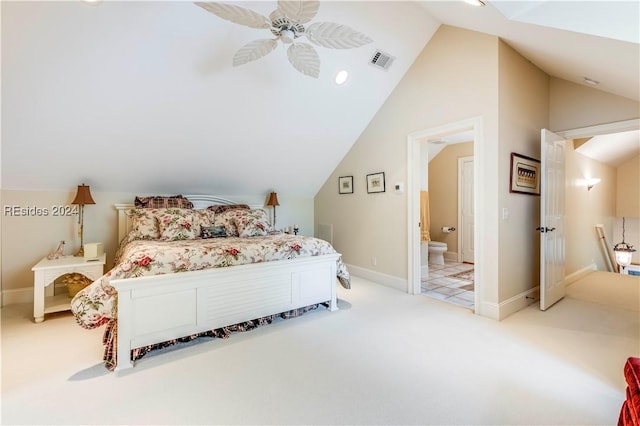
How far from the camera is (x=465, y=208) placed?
238 inches

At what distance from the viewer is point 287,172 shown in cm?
483

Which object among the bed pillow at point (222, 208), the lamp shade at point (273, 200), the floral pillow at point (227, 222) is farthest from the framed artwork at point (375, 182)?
the floral pillow at point (227, 222)

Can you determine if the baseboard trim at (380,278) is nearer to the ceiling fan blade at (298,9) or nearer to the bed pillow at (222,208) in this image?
the bed pillow at (222,208)

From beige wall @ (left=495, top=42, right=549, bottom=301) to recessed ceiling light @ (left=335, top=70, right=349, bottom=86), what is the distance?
166 cm

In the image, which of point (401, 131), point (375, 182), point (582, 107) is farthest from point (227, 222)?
point (582, 107)

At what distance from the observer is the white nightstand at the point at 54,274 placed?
284 cm

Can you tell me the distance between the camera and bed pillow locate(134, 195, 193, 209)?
3.88 m

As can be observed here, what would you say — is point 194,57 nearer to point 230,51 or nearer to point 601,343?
point 230,51

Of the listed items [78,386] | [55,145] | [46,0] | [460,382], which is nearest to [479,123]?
[460,382]

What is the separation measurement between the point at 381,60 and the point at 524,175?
85.8 inches

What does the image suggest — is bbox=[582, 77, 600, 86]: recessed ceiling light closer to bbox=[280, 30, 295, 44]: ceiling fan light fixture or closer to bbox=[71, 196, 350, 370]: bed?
bbox=[280, 30, 295, 44]: ceiling fan light fixture

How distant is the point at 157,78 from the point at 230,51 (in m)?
0.76

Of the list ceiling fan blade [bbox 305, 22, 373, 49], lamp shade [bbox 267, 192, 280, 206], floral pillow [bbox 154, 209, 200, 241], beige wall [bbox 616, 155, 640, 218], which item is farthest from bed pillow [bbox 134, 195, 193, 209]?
beige wall [bbox 616, 155, 640, 218]

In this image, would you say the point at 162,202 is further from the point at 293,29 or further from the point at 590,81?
the point at 590,81
